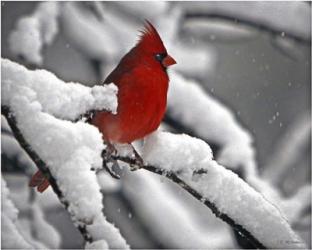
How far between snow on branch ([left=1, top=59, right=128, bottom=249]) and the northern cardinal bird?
0.57 metres

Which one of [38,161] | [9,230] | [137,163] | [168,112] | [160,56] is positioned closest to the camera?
[38,161]

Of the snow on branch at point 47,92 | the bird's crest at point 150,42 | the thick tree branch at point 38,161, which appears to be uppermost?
the snow on branch at point 47,92

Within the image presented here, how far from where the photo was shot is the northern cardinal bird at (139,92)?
5.41 ft

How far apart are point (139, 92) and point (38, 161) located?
82cm

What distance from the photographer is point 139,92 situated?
172cm

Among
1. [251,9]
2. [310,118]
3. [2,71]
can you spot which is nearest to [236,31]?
[251,9]

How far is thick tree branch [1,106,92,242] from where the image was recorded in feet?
2.94

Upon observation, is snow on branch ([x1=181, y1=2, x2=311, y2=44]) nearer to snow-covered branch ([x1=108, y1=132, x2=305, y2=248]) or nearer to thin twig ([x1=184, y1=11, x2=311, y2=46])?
thin twig ([x1=184, y1=11, x2=311, y2=46])

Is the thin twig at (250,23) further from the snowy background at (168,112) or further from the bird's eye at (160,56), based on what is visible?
the bird's eye at (160,56)

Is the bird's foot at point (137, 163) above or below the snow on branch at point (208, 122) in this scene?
above

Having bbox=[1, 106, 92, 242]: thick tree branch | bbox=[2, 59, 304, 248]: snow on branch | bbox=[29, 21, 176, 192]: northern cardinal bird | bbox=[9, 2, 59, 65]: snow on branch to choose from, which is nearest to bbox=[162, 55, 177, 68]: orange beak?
bbox=[29, 21, 176, 192]: northern cardinal bird

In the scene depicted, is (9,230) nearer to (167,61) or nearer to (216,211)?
(216,211)

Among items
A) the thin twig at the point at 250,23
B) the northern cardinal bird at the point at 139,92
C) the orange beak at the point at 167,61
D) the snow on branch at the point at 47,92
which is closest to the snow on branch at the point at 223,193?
the snow on branch at the point at 47,92

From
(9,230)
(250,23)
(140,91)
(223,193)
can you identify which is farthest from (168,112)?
(9,230)
